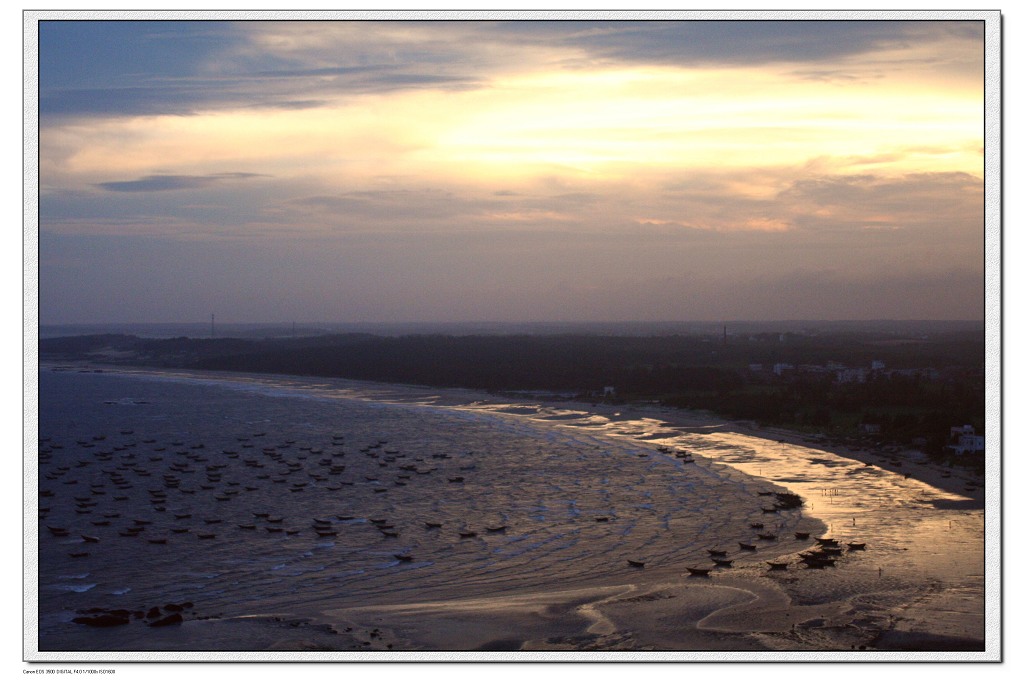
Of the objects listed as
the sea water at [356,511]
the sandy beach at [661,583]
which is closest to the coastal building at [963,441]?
the sandy beach at [661,583]

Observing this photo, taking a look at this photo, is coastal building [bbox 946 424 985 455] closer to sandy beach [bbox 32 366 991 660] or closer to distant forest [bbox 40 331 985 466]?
distant forest [bbox 40 331 985 466]

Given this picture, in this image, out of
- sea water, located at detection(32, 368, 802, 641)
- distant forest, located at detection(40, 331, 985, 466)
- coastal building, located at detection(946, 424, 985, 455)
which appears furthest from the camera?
distant forest, located at detection(40, 331, 985, 466)

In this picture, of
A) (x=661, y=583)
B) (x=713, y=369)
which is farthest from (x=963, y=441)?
(x=713, y=369)

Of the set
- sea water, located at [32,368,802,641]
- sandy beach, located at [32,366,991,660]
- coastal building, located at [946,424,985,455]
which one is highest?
coastal building, located at [946,424,985,455]

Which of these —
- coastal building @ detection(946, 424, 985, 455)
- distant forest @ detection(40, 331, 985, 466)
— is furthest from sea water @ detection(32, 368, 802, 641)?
coastal building @ detection(946, 424, 985, 455)

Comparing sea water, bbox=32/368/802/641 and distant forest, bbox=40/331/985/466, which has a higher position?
distant forest, bbox=40/331/985/466

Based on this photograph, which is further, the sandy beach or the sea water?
the sea water

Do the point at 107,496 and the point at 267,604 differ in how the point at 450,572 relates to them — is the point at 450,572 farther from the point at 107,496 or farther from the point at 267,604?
the point at 107,496

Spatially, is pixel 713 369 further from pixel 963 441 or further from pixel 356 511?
pixel 356 511
